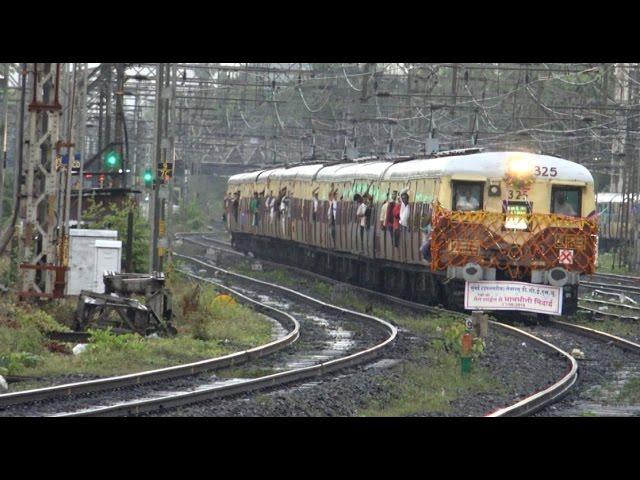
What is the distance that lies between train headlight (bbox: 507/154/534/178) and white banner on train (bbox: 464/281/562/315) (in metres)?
4.35

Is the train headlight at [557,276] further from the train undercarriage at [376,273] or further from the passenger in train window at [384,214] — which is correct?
the passenger in train window at [384,214]

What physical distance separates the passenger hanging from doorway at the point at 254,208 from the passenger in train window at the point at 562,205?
22.0 meters

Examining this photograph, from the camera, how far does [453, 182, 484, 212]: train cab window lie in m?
24.8

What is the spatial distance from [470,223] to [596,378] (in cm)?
732

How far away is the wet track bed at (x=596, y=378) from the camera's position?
14.0 m

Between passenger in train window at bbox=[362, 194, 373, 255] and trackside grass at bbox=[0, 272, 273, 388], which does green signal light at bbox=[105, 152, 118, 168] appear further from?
trackside grass at bbox=[0, 272, 273, 388]

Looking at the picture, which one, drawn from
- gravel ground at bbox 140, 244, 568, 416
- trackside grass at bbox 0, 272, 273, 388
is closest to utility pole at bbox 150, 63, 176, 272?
trackside grass at bbox 0, 272, 273, 388

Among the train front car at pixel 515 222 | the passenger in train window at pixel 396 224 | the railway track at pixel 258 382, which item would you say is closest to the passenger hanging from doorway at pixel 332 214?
the passenger in train window at pixel 396 224

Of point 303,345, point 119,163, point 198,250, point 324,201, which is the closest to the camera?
point 303,345

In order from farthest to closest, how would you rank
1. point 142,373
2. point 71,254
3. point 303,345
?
point 71,254 < point 303,345 < point 142,373
